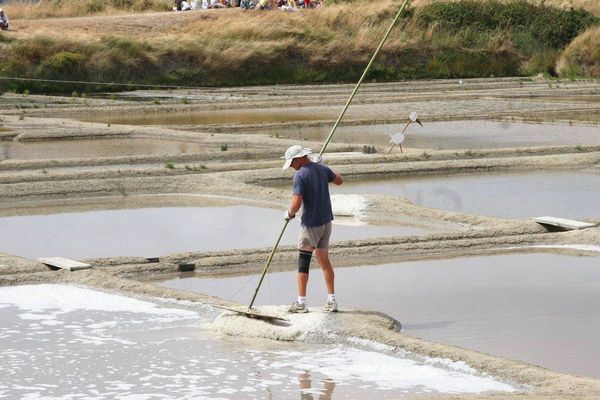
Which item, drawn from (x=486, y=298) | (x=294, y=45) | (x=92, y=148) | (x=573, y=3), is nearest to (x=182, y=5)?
(x=294, y=45)

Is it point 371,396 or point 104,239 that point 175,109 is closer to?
point 104,239

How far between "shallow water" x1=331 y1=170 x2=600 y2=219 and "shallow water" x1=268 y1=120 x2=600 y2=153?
7.64 ft

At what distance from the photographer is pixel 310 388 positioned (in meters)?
6.70

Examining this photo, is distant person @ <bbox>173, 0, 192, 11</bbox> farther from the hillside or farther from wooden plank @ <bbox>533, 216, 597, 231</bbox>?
wooden plank @ <bbox>533, 216, 597, 231</bbox>

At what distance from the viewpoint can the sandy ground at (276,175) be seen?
26.0 feet

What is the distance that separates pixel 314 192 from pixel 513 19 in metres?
30.5

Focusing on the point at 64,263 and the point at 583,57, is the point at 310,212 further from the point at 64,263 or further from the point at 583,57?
the point at 583,57

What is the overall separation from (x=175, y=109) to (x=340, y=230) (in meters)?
14.3

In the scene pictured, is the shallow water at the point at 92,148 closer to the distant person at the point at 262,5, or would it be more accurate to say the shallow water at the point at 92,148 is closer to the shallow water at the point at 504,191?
the shallow water at the point at 504,191

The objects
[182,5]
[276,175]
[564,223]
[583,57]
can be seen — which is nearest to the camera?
[564,223]

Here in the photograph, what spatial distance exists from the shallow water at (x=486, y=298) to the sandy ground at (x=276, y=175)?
296 mm

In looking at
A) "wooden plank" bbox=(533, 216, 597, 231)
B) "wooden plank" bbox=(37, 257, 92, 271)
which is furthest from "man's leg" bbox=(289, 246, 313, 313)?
"wooden plank" bbox=(533, 216, 597, 231)

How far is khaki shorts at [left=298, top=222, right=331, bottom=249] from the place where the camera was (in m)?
8.06

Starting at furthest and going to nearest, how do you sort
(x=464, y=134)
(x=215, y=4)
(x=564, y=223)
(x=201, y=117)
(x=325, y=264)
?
(x=215, y=4) < (x=201, y=117) < (x=464, y=134) < (x=564, y=223) < (x=325, y=264)
